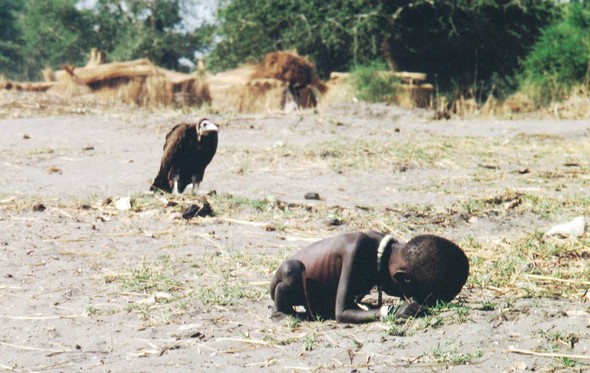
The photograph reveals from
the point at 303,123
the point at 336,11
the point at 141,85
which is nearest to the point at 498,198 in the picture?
the point at 303,123

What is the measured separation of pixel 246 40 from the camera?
2920cm

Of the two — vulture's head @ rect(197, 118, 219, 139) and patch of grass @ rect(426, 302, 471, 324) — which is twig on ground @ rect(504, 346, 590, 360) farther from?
vulture's head @ rect(197, 118, 219, 139)

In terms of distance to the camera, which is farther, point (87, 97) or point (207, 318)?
point (87, 97)

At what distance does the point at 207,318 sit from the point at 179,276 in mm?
998

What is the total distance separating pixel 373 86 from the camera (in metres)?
19.5

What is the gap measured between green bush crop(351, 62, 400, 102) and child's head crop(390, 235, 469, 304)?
49.7ft

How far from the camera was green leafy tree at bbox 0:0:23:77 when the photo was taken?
48594 mm

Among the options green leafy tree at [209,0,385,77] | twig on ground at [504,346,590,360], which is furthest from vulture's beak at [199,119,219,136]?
green leafy tree at [209,0,385,77]

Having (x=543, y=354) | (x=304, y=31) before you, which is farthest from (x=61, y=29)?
(x=543, y=354)

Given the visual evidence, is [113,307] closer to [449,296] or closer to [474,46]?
[449,296]

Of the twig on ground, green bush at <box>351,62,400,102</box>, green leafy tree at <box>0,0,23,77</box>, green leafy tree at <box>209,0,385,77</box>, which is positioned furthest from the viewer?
green leafy tree at <box>0,0,23,77</box>

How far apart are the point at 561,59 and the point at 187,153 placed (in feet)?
49.5

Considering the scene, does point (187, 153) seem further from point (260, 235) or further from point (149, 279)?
point (149, 279)

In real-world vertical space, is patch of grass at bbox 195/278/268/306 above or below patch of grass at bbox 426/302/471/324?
below
